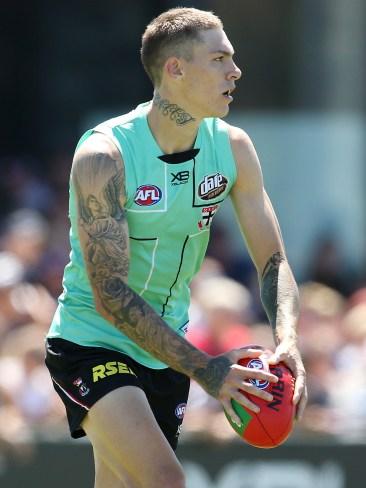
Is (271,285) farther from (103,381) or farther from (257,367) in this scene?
(103,381)

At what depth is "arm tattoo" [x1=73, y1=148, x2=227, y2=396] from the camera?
16.4 feet

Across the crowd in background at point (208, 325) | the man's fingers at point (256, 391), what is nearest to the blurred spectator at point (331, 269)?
the crowd in background at point (208, 325)

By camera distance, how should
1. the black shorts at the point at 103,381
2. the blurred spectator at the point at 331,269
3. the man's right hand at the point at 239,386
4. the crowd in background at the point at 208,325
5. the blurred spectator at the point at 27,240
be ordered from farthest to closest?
the blurred spectator at the point at 331,269 < the blurred spectator at the point at 27,240 < the crowd in background at the point at 208,325 < the black shorts at the point at 103,381 < the man's right hand at the point at 239,386

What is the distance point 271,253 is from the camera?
5.64 meters

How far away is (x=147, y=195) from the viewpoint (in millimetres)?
5293

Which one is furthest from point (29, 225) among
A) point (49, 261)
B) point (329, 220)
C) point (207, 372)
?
point (207, 372)

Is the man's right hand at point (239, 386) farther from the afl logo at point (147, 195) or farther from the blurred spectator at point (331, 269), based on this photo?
the blurred spectator at point (331, 269)

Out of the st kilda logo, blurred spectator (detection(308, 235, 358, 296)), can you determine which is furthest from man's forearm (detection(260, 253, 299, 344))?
blurred spectator (detection(308, 235, 358, 296))

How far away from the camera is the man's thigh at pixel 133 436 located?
4.96 m

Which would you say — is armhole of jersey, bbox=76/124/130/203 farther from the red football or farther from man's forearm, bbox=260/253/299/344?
the red football

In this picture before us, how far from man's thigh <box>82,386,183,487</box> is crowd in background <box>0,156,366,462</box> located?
2.76m

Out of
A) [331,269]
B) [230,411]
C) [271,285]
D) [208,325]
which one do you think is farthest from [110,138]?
[331,269]

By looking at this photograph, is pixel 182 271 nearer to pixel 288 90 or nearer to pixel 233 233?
pixel 233 233

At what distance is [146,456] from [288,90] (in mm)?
8645
